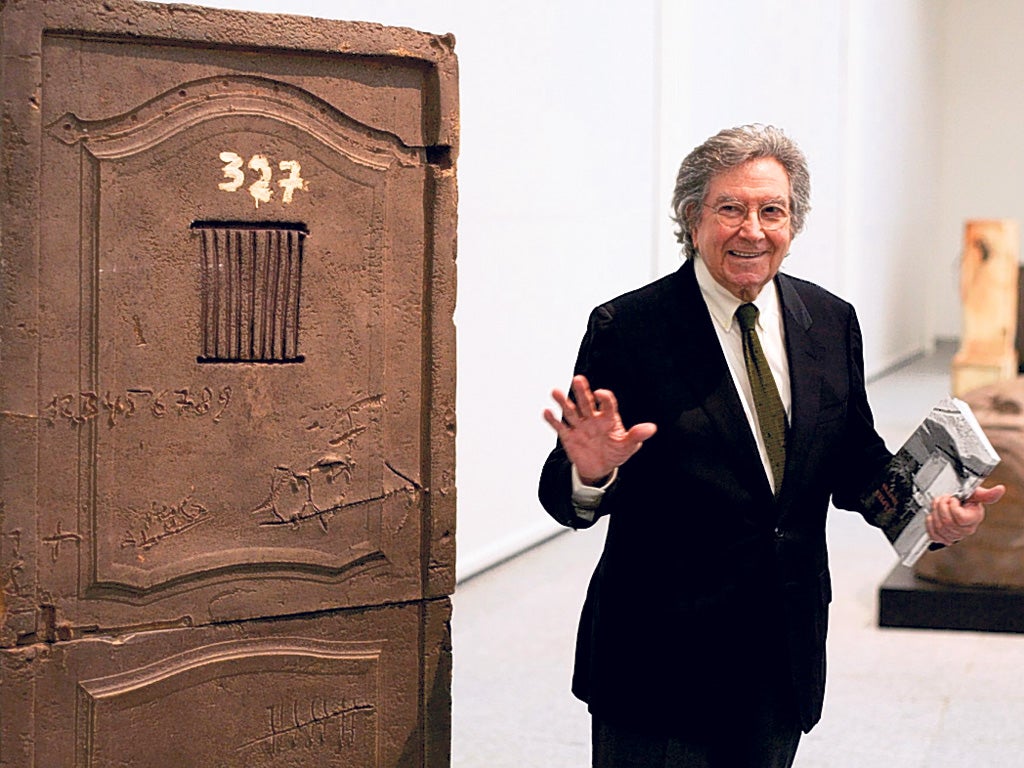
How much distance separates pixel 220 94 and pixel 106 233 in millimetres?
347

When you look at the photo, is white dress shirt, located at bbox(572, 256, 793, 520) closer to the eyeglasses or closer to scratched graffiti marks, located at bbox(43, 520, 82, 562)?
the eyeglasses

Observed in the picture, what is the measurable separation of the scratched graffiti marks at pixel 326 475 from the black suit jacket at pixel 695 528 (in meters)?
0.50

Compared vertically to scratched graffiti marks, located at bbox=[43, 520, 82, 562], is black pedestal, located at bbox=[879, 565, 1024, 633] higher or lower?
lower

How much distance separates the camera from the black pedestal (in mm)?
6316

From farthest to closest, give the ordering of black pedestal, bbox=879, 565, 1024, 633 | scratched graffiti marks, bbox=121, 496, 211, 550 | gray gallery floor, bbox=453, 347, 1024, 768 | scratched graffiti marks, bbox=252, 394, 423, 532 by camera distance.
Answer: black pedestal, bbox=879, 565, 1024, 633 < gray gallery floor, bbox=453, 347, 1024, 768 < scratched graffiti marks, bbox=252, 394, 423, 532 < scratched graffiti marks, bbox=121, 496, 211, 550

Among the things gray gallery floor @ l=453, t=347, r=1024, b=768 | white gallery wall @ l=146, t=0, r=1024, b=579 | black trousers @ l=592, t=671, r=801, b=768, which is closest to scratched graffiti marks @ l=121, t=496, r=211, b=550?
black trousers @ l=592, t=671, r=801, b=768

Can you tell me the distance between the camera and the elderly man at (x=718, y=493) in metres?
2.89

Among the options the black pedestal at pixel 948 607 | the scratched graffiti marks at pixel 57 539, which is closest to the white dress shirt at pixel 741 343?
the scratched graffiti marks at pixel 57 539

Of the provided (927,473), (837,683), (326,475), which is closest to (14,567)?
(326,475)

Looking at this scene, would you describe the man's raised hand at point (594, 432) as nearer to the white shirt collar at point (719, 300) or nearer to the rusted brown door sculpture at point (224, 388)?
the white shirt collar at point (719, 300)

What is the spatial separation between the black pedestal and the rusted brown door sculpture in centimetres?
351

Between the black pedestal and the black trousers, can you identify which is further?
the black pedestal

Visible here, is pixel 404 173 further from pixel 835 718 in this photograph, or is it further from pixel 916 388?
pixel 916 388

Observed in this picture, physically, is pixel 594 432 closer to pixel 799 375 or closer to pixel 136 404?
pixel 799 375
